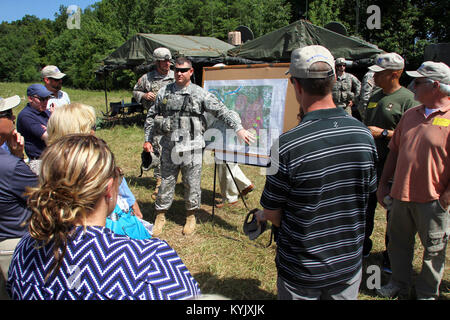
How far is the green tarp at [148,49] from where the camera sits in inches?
402

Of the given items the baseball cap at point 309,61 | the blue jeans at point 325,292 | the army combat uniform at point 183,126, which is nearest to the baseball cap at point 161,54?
the army combat uniform at point 183,126

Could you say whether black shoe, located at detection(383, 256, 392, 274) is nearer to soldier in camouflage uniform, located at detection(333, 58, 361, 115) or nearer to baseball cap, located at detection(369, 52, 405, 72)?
baseball cap, located at detection(369, 52, 405, 72)

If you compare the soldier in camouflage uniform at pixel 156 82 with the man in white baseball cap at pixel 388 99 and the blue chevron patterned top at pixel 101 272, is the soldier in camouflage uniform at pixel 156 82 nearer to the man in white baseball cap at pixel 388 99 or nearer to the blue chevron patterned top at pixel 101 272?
the man in white baseball cap at pixel 388 99

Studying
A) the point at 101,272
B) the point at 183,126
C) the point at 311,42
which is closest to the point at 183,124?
the point at 183,126

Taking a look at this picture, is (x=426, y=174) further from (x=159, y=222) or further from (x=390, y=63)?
(x=159, y=222)

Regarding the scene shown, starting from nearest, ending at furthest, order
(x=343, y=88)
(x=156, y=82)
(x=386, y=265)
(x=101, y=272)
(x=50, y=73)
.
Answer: (x=101, y=272), (x=386, y=265), (x=50, y=73), (x=156, y=82), (x=343, y=88)

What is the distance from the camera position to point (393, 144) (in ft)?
8.75

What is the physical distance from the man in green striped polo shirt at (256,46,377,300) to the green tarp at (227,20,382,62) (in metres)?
7.15

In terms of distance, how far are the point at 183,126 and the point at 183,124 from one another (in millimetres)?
24

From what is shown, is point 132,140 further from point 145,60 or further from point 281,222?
point 281,222

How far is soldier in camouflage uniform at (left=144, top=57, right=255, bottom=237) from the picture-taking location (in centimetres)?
364

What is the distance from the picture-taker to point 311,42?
8.25 m

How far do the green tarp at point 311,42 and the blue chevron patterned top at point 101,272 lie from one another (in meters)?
7.97
